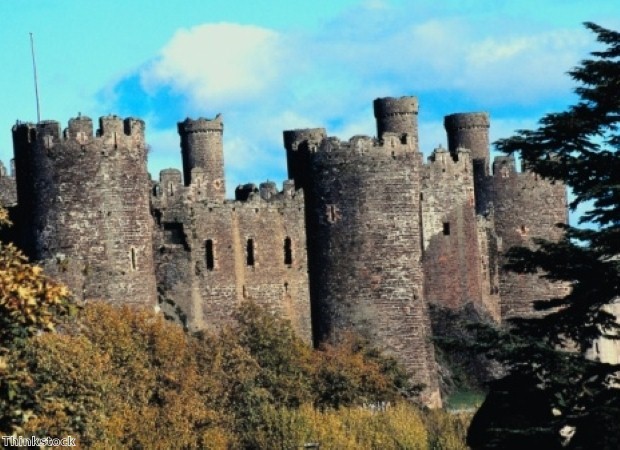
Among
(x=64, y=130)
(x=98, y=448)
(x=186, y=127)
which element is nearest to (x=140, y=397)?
(x=98, y=448)

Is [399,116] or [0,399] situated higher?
[399,116]

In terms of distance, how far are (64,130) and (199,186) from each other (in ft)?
23.5

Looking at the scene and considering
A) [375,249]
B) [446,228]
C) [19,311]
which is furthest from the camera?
[446,228]

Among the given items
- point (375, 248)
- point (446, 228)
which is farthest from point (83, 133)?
point (446, 228)

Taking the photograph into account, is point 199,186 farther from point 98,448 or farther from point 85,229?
point 98,448

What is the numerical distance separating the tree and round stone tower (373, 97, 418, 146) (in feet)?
112

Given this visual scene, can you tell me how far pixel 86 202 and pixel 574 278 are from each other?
2450 centimetres

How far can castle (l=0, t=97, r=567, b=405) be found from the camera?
198ft

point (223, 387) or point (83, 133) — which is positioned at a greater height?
point (83, 133)

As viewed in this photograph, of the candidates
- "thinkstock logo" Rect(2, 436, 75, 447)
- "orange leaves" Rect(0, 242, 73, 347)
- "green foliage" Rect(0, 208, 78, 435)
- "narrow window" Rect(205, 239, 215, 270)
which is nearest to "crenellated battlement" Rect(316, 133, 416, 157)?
"narrow window" Rect(205, 239, 215, 270)

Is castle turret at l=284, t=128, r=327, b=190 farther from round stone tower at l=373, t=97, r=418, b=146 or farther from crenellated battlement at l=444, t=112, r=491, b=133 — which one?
crenellated battlement at l=444, t=112, r=491, b=133

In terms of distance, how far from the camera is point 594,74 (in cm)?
3719

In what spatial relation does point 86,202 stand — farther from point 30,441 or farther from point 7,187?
point 30,441

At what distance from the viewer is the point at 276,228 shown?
220 feet
